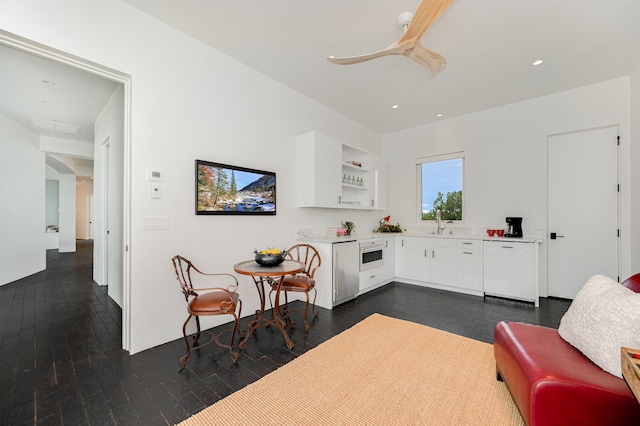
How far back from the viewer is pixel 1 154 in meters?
4.76

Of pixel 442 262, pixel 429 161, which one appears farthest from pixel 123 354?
pixel 429 161

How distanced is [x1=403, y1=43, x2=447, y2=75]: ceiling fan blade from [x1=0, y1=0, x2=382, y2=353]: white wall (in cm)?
198

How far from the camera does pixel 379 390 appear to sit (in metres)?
1.92

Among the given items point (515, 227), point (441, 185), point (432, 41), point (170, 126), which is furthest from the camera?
point (441, 185)

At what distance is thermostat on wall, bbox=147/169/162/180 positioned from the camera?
2.59 meters

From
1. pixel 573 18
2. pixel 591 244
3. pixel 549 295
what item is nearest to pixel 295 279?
pixel 573 18

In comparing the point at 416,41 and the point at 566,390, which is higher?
the point at 416,41

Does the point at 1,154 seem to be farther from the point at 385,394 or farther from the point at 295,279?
the point at 385,394

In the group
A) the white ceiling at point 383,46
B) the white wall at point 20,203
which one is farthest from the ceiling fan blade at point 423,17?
the white wall at point 20,203

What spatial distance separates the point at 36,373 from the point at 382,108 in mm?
5297

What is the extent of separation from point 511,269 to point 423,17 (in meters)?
3.75

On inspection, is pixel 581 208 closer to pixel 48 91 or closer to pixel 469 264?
pixel 469 264

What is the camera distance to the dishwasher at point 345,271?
3748 mm

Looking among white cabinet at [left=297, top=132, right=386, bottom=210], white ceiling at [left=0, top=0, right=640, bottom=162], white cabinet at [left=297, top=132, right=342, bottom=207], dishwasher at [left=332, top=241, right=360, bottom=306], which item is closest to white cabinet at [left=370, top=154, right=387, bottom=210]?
white cabinet at [left=297, top=132, right=386, bottom=210]
